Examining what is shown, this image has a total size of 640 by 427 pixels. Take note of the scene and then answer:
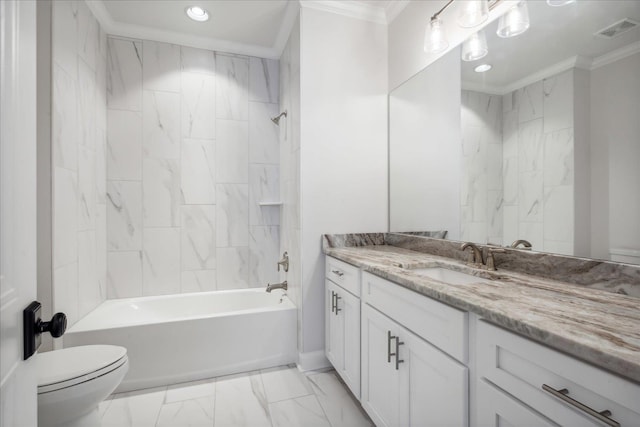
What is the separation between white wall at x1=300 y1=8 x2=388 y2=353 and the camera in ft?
7.08

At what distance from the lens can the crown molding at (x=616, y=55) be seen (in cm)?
105

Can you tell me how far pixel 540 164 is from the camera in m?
1.33

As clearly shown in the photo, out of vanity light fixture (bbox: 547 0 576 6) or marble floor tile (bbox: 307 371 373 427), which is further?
marble floor tile (bbox: 307 371 373 427)

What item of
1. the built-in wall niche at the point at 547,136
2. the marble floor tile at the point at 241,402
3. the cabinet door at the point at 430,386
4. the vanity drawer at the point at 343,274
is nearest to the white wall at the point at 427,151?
the built-in wall niche at the point at 547,136

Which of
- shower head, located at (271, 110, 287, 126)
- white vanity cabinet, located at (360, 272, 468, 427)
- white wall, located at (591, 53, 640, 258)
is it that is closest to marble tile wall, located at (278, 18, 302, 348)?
shower head, located at (271, 110, 287, 126)

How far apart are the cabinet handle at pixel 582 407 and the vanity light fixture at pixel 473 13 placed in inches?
64.3

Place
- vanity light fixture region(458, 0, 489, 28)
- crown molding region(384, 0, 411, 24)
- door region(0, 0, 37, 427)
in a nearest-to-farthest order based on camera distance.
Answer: door region(0, 0, 37, 427), vanity light fixture region(458, 0, 489, 28), crown molding region(384, 0, 411, 24)

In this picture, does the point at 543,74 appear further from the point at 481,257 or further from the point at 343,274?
the point at 343,274

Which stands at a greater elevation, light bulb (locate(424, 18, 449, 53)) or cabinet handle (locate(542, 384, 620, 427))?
light bulb (locate(424, 18, 449, 53))

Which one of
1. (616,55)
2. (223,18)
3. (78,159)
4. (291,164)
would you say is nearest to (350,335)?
(291,164)

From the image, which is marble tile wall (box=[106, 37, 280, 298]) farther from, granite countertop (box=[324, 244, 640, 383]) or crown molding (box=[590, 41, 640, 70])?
crown molding (box=[590, 41, 640, 70])

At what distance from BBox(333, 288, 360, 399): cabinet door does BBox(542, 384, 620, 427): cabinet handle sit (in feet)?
3.37

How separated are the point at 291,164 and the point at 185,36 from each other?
1421mm

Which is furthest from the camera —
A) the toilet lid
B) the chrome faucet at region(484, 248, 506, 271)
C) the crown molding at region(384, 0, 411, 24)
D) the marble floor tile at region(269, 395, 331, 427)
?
the crown molding at region(384, 0, 411, 24)
